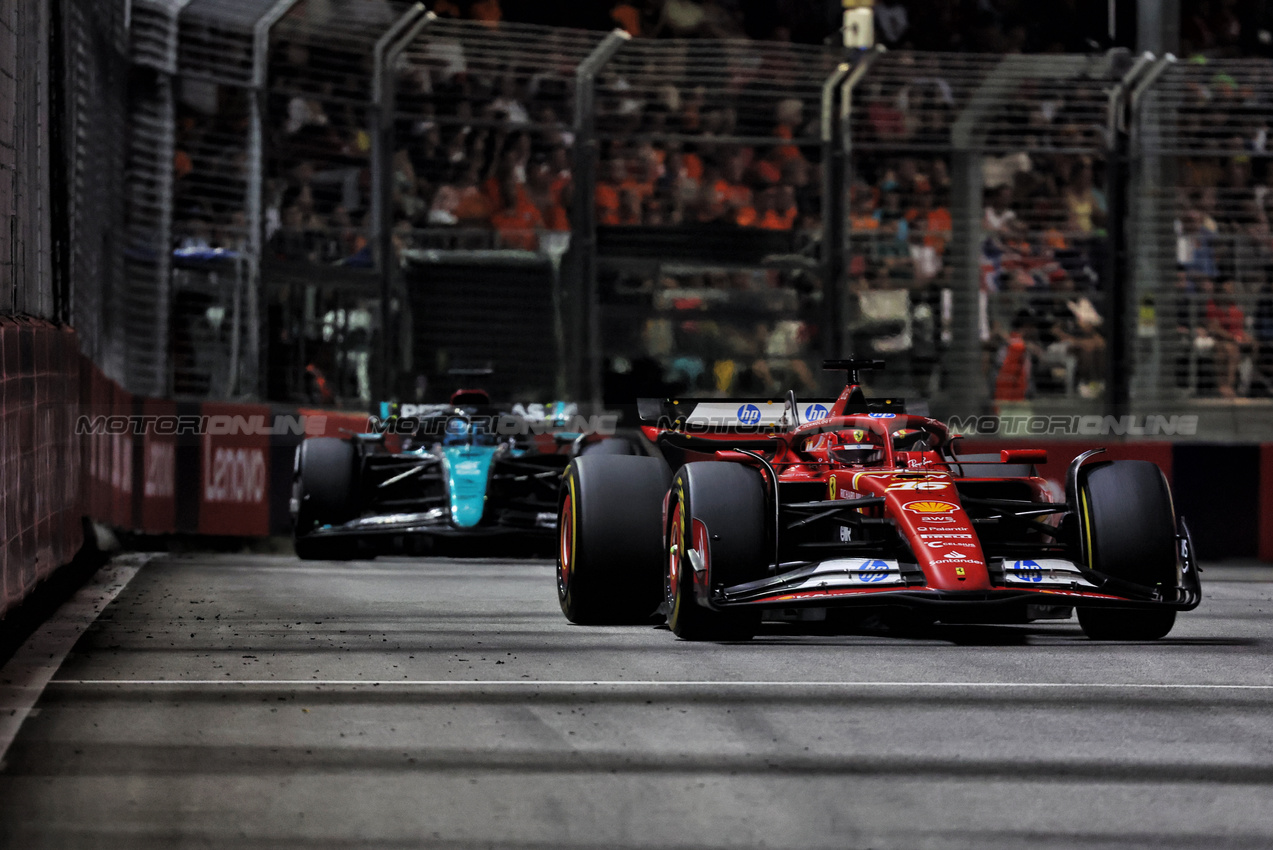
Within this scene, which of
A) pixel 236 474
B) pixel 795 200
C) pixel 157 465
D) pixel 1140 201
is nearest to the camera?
pixel 157 465

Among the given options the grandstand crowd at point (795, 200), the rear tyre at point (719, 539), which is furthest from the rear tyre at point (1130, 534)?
the grandstand crowd at point (795, 200)

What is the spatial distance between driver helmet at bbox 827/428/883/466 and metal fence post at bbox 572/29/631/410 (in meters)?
7.98

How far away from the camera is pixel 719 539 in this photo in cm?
791

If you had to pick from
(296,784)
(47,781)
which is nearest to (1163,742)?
(296,784)

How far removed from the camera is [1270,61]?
16.7 meters

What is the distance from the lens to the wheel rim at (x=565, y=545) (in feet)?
29.5

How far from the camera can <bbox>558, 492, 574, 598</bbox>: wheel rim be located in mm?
9000

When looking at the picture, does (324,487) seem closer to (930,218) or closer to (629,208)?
(629,208)

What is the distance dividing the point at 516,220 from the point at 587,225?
60 cm

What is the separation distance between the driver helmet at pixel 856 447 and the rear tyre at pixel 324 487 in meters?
5.08

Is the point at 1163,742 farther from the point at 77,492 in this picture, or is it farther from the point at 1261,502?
the point at 1261,502

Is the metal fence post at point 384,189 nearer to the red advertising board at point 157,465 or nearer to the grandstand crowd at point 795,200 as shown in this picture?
the grandstand crowd at point 795,200

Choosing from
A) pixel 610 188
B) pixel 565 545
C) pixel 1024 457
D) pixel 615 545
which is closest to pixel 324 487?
pixel 565 545

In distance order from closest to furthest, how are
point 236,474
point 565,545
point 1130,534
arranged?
1. point 1130,534
2. point 565,545
3. point 236,474
